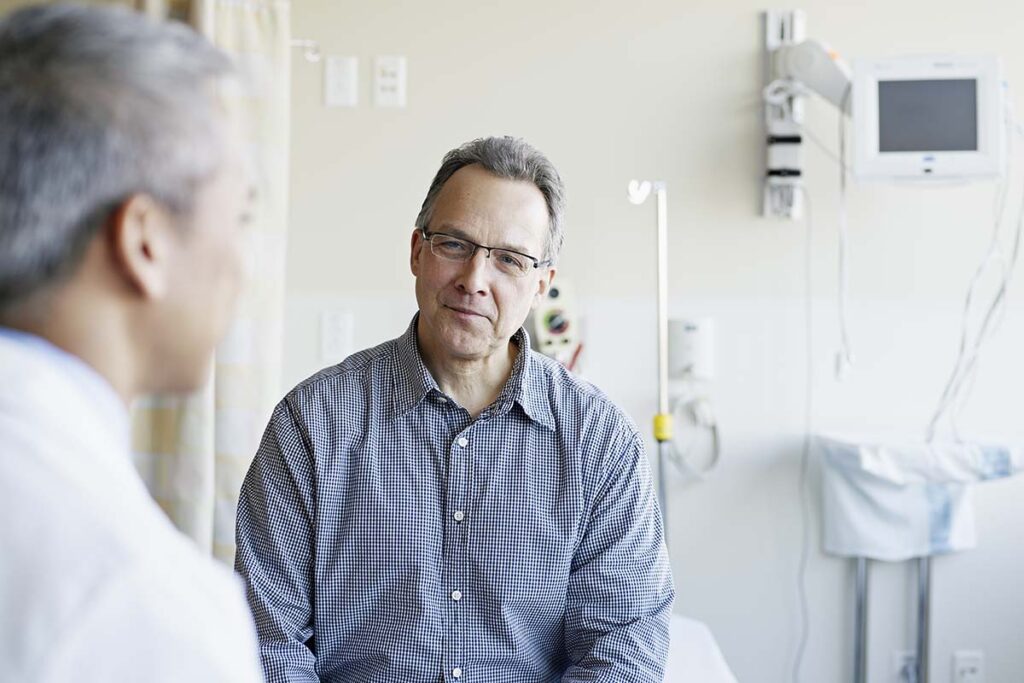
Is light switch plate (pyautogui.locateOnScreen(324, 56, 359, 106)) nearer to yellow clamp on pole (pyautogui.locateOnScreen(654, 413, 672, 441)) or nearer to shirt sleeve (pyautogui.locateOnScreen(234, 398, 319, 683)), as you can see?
yellow clamp on pole (pyautogui.locateOnScreen(654, 413, 672, 441))

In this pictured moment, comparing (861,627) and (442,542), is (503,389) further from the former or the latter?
(861,627)

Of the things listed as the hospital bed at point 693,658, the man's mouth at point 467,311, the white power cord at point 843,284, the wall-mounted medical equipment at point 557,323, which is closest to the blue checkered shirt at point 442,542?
the man's mouth at point 467,311

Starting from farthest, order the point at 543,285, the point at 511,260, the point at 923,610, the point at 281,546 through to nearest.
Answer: the point at 923,610, the point at 543,285, the point at 511,260, the point at 281,546

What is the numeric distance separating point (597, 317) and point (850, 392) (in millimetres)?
705

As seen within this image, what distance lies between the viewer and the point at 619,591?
5.34 ft

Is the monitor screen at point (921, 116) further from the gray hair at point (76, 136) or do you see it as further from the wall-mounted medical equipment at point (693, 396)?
the gray hair at point (76, 136)

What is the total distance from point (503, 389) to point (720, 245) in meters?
1.42

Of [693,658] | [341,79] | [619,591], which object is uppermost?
[341,79]

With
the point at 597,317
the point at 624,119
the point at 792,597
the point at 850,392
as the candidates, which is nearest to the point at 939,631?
the point at 792,597

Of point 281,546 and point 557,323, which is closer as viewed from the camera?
point 281,546

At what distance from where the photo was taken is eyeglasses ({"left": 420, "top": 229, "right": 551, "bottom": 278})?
5.47 feet

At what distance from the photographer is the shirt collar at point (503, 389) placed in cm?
166

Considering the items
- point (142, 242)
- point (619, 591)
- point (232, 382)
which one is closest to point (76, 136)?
point (142, 242)

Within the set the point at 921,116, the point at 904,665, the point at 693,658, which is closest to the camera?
the point at 693,658
